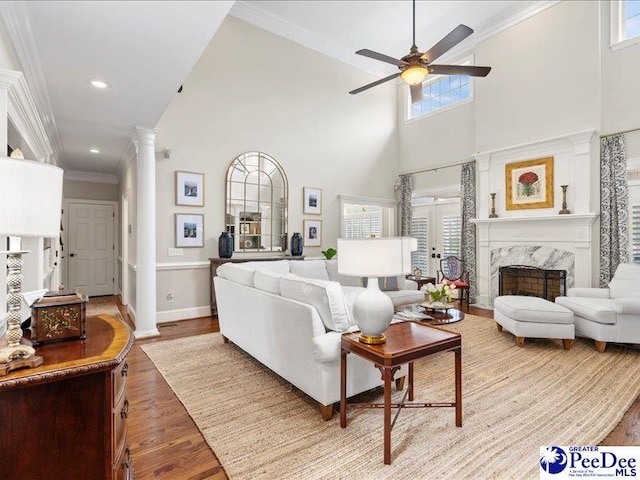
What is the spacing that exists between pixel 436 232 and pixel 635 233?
3179mm

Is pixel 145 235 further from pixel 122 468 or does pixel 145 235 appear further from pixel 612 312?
pixel 612 312

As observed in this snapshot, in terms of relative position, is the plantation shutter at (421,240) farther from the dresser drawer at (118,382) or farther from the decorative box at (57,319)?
the decorative box at (57,319)

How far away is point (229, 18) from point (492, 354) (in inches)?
240

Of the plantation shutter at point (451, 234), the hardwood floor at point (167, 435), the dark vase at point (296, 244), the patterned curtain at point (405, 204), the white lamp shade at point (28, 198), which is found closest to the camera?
the white lamp shade at point (28, 198)

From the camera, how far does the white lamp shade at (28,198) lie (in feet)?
3.35

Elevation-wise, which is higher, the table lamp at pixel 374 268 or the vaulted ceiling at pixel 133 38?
the vaulted ceiling at pixel 133 38

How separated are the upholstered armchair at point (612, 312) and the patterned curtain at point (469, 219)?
7.41 ft

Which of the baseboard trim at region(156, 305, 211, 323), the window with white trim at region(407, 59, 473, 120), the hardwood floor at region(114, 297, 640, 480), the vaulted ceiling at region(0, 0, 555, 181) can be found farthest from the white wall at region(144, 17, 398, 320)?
the hardwood floor at region(114, 297, 640, 480)

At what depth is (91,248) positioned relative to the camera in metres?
7.10

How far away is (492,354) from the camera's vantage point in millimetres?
3428

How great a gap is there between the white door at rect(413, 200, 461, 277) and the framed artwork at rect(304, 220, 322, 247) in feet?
7.89

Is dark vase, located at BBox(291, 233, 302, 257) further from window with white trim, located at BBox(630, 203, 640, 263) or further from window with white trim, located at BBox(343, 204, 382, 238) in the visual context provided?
window with white trim, located at BBox(630, 203, 640, 263)

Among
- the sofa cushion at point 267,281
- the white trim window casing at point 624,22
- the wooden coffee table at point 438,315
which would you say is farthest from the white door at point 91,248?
the white trim window casing at point 624,22

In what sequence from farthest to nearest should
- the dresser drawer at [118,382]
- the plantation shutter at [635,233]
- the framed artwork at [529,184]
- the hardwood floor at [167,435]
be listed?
1. the framed artwork at [529,184]
2. the plantation shutter at [635,233]
3. the hardwood floor at [167,435]
4. the dresser drawer at [118,382]
